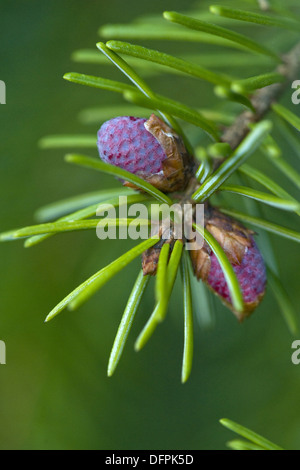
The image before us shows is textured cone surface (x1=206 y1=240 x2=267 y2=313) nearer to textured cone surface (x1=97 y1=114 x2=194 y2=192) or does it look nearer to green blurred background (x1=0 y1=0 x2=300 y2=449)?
textured cone surface (x1=97 y1=114 x2=194 y2=192)

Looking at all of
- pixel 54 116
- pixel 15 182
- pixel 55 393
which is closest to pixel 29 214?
pixel 15 182

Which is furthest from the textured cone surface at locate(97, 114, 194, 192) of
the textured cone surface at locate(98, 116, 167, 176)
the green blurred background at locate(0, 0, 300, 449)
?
the green blurred background at locate(0, 0, 300, 449)

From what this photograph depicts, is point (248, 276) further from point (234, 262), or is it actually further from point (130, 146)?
point (130, 146)

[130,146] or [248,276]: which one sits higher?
[130,146]

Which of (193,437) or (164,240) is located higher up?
(164,240)

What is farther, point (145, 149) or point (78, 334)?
point (78, 334)

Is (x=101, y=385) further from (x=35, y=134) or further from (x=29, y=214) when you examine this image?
(x=35, y=134)

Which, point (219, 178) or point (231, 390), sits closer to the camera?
point (219, 178)

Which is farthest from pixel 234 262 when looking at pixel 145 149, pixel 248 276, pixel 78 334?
pixel 78 334

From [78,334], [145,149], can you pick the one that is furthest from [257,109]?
[78,334]

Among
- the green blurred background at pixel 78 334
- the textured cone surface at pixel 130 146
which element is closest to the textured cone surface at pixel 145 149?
the textured cone surface at pixel 130 146
